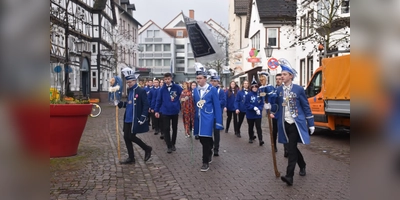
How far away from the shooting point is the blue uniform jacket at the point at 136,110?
342 inches

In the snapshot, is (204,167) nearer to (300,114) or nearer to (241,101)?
(300,114)

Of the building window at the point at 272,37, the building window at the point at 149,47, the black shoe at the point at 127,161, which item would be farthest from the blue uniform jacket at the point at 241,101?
the building window at the point at 149,47

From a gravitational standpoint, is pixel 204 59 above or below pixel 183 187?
above

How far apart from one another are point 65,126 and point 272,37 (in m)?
30.0

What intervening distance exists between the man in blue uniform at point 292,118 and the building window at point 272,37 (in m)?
30.3

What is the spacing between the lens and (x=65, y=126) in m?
8.91

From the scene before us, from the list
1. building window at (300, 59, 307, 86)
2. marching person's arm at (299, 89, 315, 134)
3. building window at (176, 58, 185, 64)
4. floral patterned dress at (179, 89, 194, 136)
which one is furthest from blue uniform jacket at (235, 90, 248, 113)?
building window at (176, 58, 185, 64)

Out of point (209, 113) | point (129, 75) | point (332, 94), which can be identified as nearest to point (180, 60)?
point (332, 94)

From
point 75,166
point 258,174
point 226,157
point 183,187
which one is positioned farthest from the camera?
point 226,157

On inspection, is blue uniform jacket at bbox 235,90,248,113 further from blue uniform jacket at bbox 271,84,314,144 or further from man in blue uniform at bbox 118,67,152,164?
blue uniform jacket at bbox 271,84,314,144
